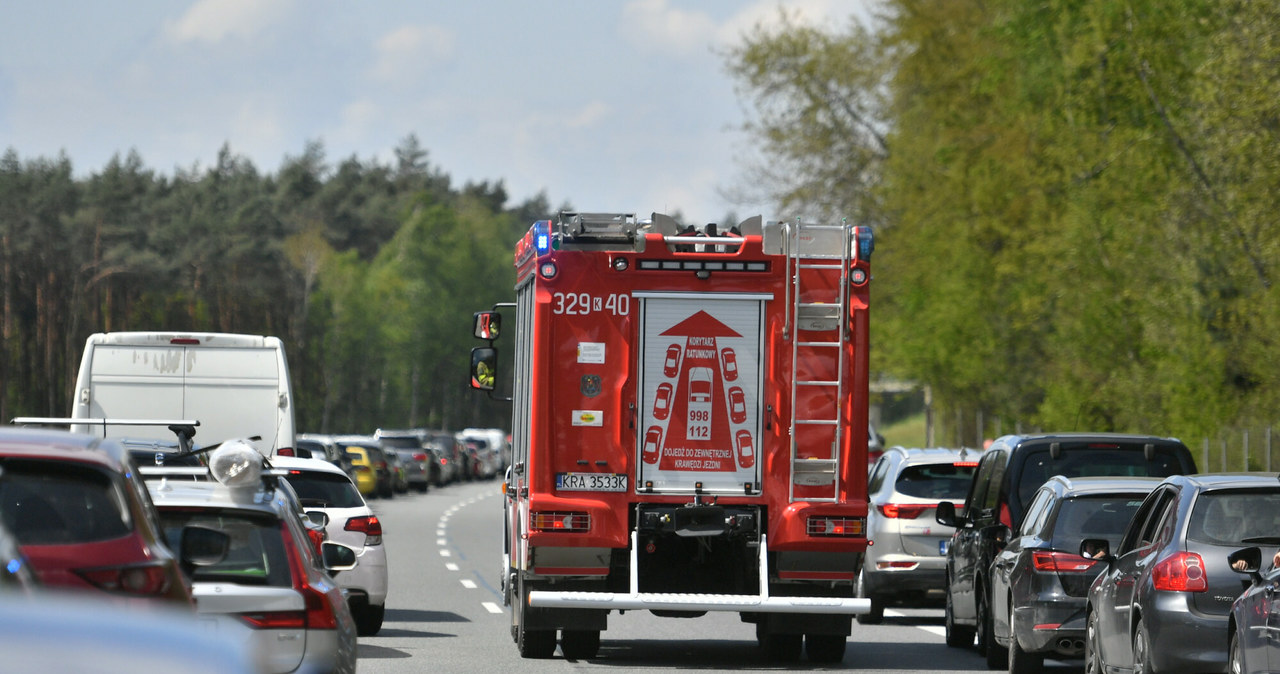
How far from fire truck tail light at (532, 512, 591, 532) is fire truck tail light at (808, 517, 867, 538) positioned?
1518 millimetres

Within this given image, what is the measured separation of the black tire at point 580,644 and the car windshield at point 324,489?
9.83ft

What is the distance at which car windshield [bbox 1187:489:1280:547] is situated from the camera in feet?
33.5

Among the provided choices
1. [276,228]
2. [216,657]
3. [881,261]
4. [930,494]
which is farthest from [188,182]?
[216,657]

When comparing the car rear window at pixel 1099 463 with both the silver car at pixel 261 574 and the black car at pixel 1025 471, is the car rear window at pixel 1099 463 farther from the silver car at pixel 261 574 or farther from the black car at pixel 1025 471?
the silver car at pixel 261 574

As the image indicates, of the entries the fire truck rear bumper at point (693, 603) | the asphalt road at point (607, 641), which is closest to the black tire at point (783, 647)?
the asphalt road at point (607, 641)

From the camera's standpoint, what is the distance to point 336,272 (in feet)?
406

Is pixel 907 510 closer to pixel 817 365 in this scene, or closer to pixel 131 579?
pixel 817 365

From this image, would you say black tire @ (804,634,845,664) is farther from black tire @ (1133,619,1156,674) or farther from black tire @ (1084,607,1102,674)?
black tire @ (1133,619,1156,674)

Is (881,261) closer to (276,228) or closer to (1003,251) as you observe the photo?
(1003,251)

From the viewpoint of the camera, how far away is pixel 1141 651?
10.3 m

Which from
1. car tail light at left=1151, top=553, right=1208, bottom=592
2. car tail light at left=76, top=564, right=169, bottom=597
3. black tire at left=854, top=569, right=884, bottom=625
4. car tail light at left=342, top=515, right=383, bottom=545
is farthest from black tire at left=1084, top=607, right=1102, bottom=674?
car tail light at left=76, top=564, right=169, bottom=597

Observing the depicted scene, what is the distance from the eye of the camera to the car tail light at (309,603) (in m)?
7.88

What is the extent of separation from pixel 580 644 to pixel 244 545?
628 cm

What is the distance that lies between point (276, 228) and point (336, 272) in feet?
35.5
